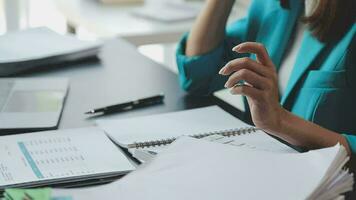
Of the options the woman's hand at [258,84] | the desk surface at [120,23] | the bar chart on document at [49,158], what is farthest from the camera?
the desk surface at [120,23]

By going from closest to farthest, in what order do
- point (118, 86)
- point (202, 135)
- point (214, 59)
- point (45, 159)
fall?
point (45, 159)
point (202, 135)
point (118, 86)
point (214, 59)

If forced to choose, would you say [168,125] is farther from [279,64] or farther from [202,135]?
[279,64]

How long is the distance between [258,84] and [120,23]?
1.20m

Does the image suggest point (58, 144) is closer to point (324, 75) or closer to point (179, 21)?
point (324, 75)

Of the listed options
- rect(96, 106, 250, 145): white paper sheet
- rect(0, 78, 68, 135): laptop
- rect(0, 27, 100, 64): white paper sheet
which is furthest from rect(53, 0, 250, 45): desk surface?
rect(96, 106, 250, 145): white paper sheet

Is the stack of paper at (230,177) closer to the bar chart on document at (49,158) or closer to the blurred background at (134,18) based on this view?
the bar chart on document at (49,158)

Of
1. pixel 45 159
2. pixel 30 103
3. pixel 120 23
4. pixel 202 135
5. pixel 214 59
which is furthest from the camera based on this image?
pixel 120 23

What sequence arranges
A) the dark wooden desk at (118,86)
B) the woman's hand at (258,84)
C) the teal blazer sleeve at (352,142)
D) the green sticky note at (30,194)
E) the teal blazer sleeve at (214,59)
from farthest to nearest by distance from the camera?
the teal blazer sleeve at (214,59)
the dark wooden desk at (118,86)
the teal blazer sleeve at (352,142)
the woman's hand at (258,84)
the green sticky note at (30,194)

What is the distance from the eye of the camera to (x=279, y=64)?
1518mm

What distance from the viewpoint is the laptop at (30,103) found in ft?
3.61

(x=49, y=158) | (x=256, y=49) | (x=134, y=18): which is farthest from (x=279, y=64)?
(x=134, y=18)

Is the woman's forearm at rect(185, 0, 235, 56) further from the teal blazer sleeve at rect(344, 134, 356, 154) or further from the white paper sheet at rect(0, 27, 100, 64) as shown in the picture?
the teal blazer sleeve at rect(344, 134, 356, 154)

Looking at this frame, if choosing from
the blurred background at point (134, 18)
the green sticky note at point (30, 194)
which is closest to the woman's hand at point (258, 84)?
the green sticky note at point (30, 194)

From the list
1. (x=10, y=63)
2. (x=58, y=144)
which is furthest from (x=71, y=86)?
(x=58, y=144)
